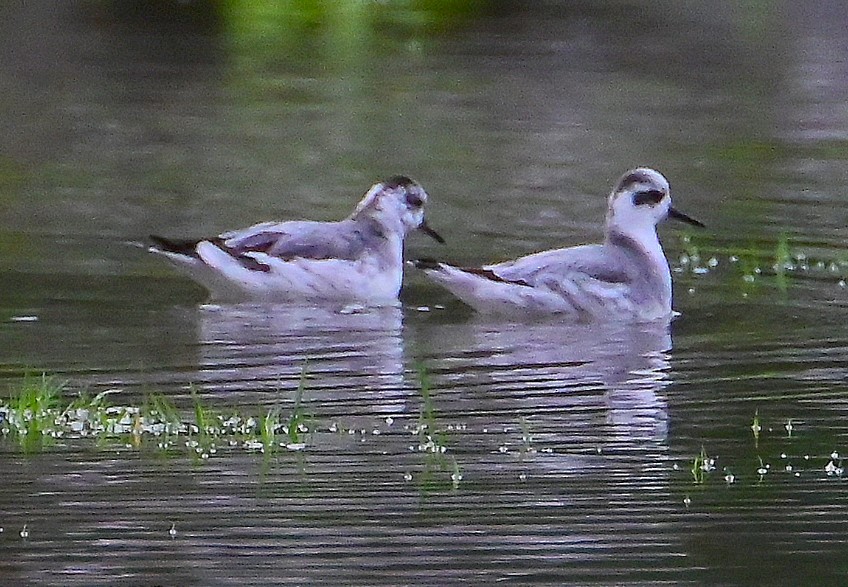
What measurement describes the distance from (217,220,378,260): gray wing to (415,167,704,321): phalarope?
601 millimetres

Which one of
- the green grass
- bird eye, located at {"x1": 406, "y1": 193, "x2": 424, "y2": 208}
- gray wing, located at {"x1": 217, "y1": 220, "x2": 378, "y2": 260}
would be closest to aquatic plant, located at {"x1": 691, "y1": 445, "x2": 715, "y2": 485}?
the green grass

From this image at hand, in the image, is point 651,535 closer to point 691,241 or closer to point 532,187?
point 691,241

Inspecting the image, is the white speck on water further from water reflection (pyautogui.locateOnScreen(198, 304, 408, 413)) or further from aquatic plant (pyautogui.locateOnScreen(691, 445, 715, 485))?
aquatic plant (pyautogui.locateOnScreen(691, 445, 715, 485))

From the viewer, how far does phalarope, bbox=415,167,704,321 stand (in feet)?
37.5

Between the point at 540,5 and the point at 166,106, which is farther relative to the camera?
the point at 540,5

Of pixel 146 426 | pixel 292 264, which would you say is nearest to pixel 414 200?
pixel 292 264

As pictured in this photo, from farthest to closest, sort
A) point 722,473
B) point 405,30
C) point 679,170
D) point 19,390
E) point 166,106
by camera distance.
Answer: point 405,30
point 166,106
point 679,170
point 19,390
point 722,473

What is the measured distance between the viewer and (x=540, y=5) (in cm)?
3431

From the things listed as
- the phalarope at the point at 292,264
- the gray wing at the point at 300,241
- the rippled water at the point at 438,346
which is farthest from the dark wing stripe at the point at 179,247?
the rippled water at the point at 438,346

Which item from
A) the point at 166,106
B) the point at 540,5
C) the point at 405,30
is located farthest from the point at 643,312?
the point at 540,5

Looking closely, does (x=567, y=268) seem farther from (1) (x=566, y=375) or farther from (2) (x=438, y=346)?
(1) (x=566, y=375)

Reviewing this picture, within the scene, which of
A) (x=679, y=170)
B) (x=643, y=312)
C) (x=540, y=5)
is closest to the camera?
(x=643, y=312)

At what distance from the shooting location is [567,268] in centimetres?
1155

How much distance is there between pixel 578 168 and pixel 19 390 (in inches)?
307
